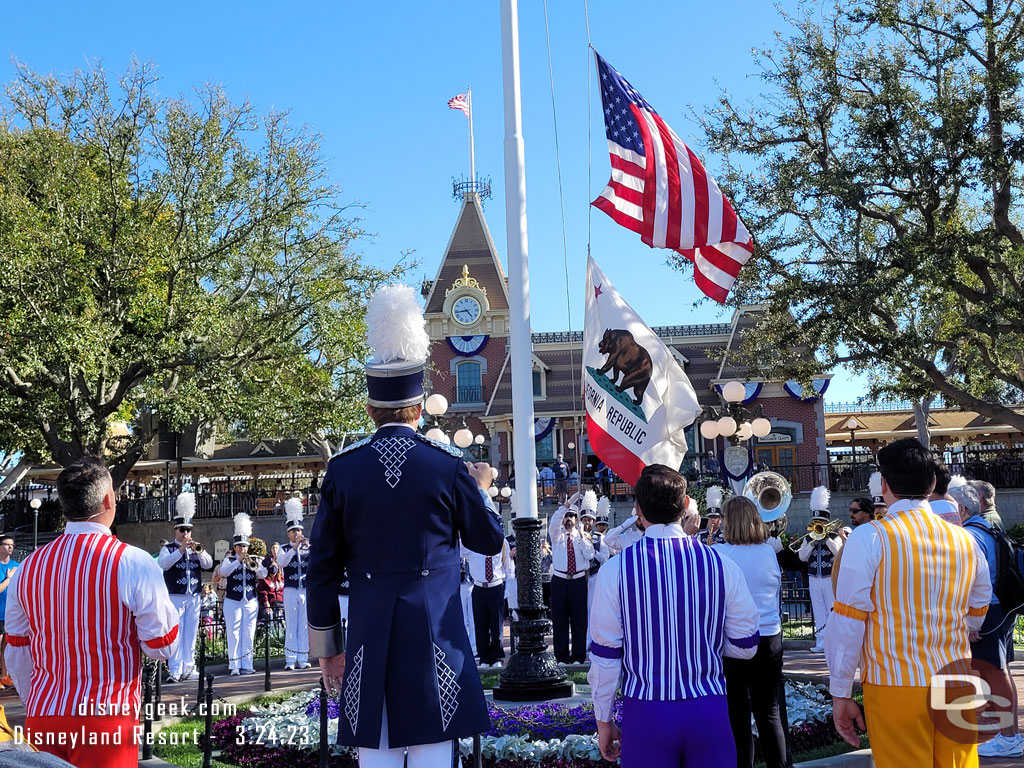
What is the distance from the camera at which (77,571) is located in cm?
439

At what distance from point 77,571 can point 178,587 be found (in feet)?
29.7

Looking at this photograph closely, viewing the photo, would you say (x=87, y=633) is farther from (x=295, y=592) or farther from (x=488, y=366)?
(x=488, y=366)

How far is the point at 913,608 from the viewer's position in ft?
13.5

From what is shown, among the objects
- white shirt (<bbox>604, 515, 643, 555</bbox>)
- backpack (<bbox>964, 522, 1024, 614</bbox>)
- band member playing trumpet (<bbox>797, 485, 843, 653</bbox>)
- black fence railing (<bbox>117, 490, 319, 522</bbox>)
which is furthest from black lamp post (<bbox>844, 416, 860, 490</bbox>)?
backpack (<bbox>964, 522, 1024, 614</bbox>)

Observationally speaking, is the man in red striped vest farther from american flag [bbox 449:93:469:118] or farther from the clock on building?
the clock on building

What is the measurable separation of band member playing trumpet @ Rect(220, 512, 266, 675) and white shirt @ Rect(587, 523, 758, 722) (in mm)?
10265

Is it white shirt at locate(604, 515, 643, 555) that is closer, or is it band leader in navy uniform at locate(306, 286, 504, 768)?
band leader in navy uniform at locate(306, 286, 504, 768)

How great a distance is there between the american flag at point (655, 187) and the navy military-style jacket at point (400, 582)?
630cm

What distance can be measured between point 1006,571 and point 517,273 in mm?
4751

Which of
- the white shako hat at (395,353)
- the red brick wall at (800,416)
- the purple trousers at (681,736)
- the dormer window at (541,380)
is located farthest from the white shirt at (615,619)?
the dormer window at (541,380)

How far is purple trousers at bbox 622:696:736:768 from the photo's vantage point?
3.88m

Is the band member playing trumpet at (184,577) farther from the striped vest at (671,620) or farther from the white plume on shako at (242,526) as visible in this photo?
the striped vest at (671,620)

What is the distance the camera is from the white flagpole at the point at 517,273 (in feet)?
28.7

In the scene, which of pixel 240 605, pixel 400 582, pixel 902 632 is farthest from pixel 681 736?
pixel 240 605
